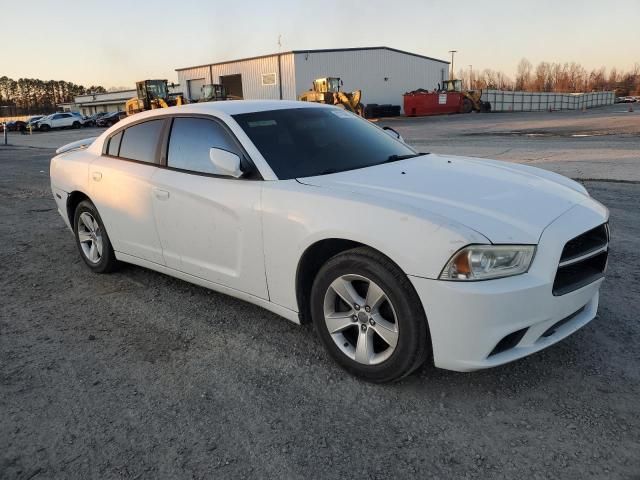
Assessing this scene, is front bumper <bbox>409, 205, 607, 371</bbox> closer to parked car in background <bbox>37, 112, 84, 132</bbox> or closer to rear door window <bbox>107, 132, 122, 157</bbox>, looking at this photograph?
rear door window <bbox>107, 132, 122, 157</bbox>

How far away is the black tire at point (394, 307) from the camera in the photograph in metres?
2.65

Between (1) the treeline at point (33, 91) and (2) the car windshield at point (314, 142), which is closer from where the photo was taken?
(2) the car windshield at point (314, 142)

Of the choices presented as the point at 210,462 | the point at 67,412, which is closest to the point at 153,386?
the point at 67,412

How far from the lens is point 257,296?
3439 mm

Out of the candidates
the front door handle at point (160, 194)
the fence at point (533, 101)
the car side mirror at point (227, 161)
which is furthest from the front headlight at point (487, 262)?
the fence at point (533, 101)

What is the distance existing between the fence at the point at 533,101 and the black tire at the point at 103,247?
156ft

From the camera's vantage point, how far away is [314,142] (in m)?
3.79

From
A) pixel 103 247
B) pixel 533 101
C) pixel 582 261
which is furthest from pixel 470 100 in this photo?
pixel 582 261

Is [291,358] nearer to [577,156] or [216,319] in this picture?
[216,319]

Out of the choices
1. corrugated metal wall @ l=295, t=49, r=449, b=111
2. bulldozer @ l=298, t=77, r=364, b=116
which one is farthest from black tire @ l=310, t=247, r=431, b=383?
corrugated metal wall @ l=295, t=49, r=449, b=111

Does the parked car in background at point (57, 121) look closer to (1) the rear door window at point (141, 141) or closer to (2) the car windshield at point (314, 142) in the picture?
(1) the rear door window at point (141, 141)

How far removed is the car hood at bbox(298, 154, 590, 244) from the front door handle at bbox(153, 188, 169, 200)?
1.20m

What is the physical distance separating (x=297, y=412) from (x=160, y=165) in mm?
2284

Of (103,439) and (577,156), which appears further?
(577,156)
